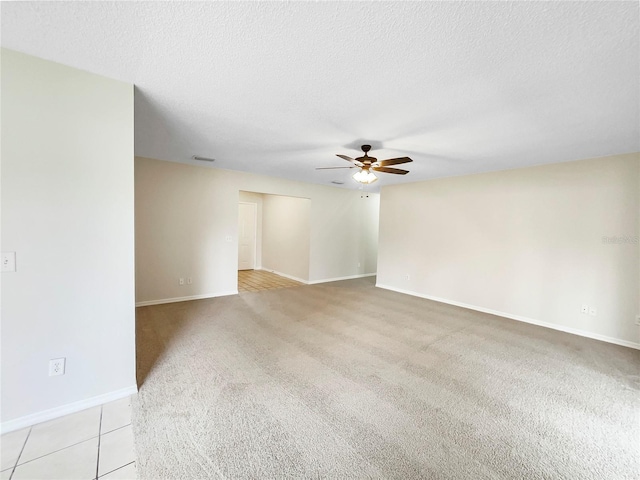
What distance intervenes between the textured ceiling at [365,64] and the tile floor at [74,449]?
7.93 ft

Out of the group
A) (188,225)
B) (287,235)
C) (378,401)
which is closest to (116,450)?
(378,401)

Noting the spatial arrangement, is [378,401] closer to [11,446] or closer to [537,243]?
[11,446]

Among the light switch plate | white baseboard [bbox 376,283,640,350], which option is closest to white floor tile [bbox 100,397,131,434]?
the light switch plate

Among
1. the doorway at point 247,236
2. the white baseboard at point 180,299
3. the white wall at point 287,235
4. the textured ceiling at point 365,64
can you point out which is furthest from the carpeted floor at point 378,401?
the doorway at point 247,236

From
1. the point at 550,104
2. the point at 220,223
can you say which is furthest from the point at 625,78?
the point at 220,223

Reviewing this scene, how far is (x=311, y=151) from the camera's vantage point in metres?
3.59

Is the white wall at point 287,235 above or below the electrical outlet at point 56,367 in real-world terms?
above

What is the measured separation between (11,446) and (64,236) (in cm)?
129

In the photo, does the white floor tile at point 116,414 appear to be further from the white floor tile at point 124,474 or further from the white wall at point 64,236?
the white floor tile at point 124,474

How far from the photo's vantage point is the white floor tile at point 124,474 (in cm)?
141

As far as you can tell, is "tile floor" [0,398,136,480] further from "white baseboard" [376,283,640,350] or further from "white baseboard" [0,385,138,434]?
"white baseboard" [376,283,640,350]

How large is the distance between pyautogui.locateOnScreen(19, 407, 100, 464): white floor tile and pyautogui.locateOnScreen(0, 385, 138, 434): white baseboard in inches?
1.2

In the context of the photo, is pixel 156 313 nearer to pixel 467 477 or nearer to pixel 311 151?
pixel 311 151

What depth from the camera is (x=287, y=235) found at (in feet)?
23.2
